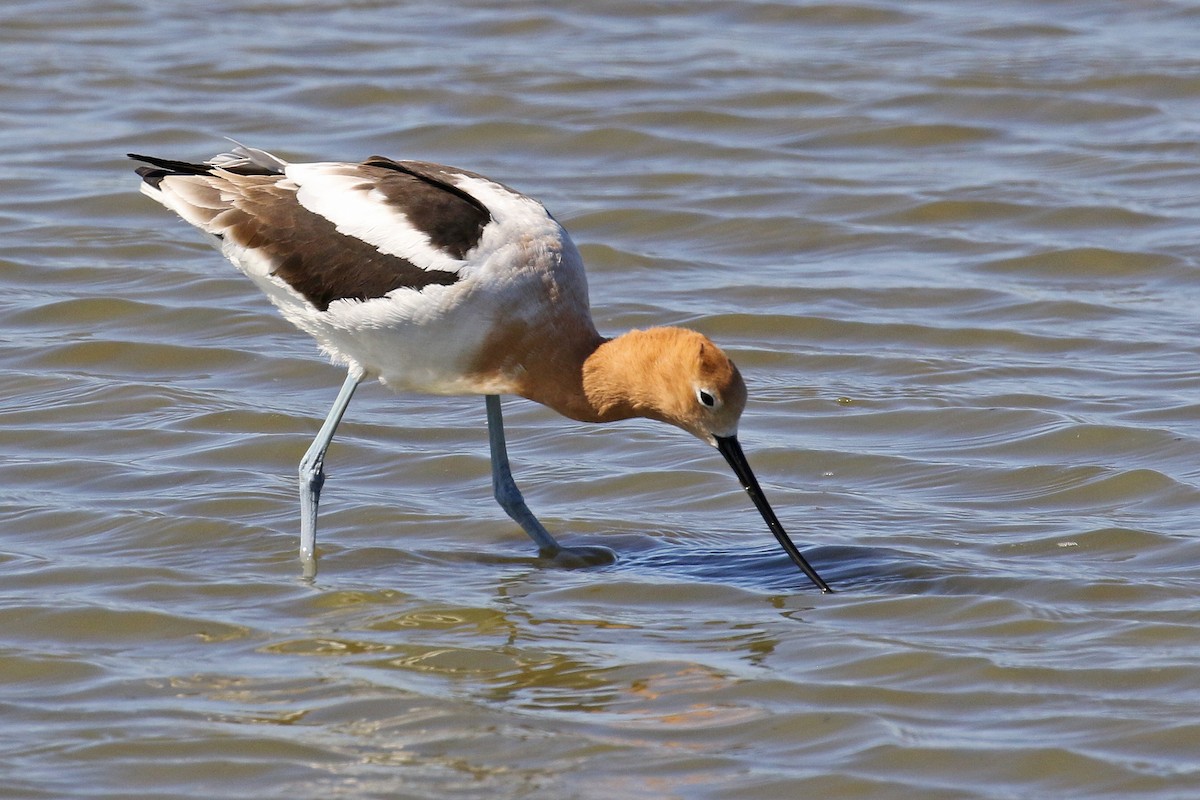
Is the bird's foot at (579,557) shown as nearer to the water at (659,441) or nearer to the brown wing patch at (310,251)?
the water at (659,441)

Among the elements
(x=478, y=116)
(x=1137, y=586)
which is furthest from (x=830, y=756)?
(x=478, y=116)

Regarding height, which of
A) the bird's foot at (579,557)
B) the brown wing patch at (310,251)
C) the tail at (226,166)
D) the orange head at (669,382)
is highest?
the tail at (226,166)

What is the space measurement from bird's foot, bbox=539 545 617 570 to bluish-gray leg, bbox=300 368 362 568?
2.92 ft

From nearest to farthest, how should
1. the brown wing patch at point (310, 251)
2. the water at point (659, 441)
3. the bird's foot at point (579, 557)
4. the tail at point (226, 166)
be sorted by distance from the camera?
the water at point (659, 441) < the brown wing patch at point (310, 251) < the bird's foot at point (579, 557) < the tail at point (226, 166)

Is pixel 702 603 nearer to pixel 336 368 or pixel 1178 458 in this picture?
pixel 1178 458

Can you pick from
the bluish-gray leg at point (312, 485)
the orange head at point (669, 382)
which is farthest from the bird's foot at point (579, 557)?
the bluish-gray leg at point (312, 485)

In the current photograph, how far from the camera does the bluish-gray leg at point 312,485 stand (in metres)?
7.04

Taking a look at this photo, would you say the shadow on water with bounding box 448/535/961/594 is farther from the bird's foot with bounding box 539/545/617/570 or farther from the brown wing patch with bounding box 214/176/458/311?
the brown wing patch with bounding box 214/176/458/311

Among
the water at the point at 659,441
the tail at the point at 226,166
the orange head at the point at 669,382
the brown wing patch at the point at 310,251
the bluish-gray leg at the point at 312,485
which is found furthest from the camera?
the tail at the point at 226,166

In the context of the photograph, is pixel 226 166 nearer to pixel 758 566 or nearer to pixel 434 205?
pixel 434 205

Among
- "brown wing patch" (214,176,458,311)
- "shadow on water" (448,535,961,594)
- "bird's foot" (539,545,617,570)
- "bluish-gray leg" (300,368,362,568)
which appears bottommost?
"bird's foot" (539,545,617,570)

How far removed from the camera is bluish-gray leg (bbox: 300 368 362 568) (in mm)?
7039

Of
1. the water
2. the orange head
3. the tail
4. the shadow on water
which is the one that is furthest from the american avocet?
the water

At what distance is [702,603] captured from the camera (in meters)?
6.68
